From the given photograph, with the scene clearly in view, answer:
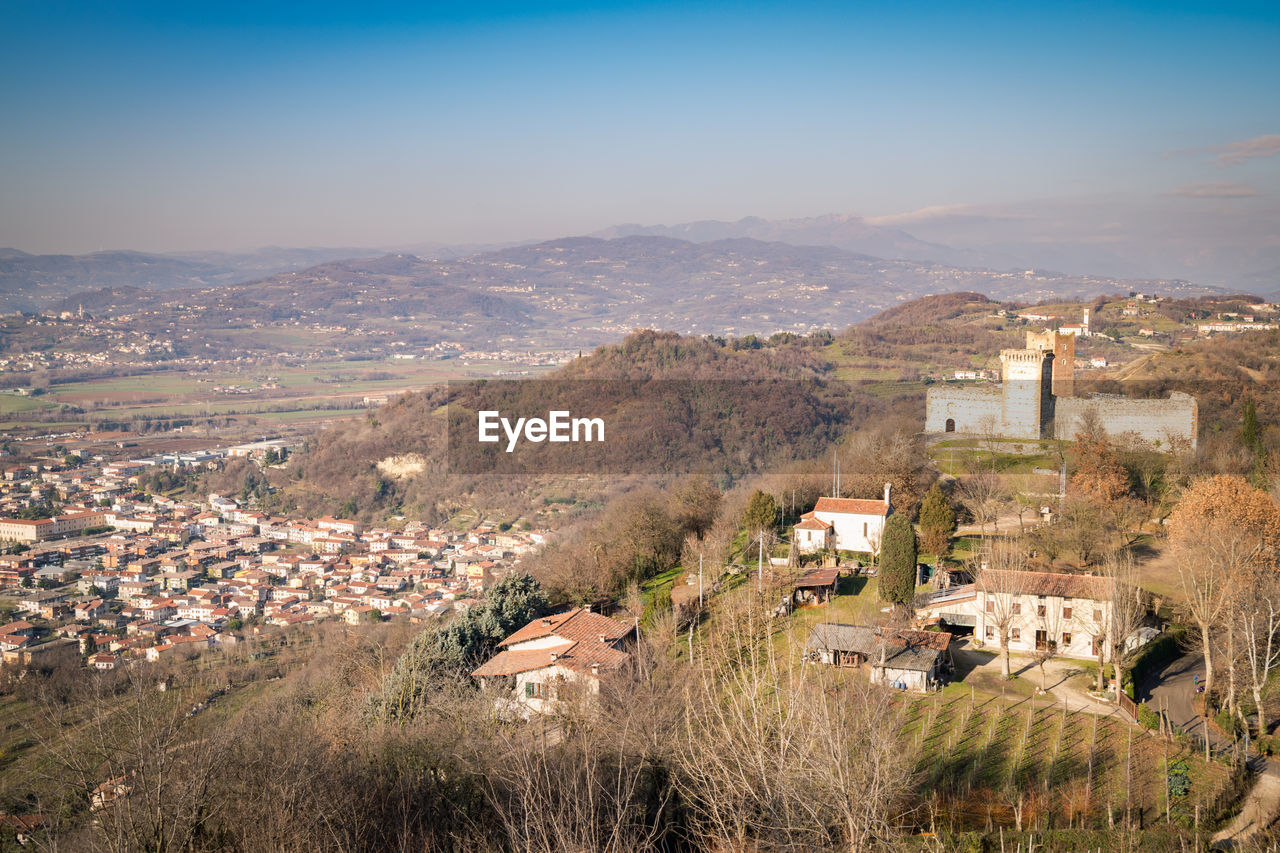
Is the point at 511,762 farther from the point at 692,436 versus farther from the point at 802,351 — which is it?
the point at 802,351

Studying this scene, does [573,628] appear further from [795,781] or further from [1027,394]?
[1027,394]

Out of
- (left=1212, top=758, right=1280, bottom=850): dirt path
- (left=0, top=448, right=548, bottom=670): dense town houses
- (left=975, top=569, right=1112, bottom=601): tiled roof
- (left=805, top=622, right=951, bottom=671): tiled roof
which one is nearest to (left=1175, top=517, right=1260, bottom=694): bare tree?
(left=975, top=569, right=1112, bottom=601): tiled roof

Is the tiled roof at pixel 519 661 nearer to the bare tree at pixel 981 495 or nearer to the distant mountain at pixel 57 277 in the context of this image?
A: the bare tree at pixel 981 495

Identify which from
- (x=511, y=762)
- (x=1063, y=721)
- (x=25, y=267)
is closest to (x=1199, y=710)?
(x=1063, y=721)

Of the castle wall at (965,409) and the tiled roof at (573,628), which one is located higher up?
the castle wall at (965,409)

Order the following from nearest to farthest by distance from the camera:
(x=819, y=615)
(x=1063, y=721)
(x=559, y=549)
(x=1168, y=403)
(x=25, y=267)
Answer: (x=1063, y=721) → (x=819, y=615) → (x=559, y=549) → (x=1168, y=403) → (x=25, y=267)

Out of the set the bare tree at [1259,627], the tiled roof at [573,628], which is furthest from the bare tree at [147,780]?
the bare tree at [1259,627]

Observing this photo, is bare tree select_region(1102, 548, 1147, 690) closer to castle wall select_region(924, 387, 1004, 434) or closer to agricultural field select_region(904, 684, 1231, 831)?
agricultural field select_region(904, 684, 1231, 831)
